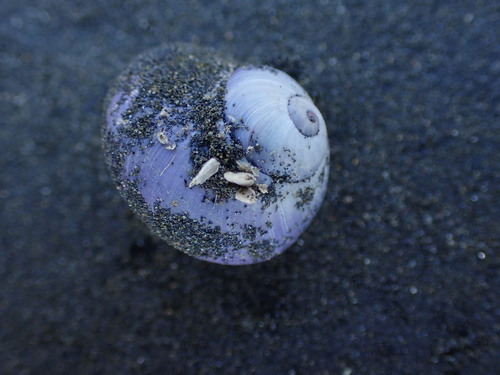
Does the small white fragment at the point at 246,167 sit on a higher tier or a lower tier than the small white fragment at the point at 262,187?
higher

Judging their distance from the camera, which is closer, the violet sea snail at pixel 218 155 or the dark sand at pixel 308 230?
the violet sea snail at pixel 218 155

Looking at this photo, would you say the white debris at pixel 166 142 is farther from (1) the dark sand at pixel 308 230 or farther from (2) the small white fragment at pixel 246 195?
(1) the dark sand at pixel 308 230

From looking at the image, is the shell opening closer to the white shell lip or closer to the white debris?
the white shell lip

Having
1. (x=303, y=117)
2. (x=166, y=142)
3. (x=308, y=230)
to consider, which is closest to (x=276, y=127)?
(x=303, y=117)

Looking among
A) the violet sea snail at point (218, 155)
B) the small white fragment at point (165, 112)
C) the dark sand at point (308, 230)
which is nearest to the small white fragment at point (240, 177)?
the violet sea snail at point (218, 155)

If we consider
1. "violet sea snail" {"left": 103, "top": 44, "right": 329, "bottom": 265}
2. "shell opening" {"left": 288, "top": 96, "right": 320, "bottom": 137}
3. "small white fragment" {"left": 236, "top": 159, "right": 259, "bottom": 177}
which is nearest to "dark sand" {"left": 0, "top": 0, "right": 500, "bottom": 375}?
"violet sea snail" {"left": 103, "top": 44, "right": 329, "bottom": 265}

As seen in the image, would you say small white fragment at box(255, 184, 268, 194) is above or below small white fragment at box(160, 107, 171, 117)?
below

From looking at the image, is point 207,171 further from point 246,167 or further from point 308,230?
point 308,230

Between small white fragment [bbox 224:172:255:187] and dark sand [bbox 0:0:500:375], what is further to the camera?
dark sand [bbox 0:0:500:375]
